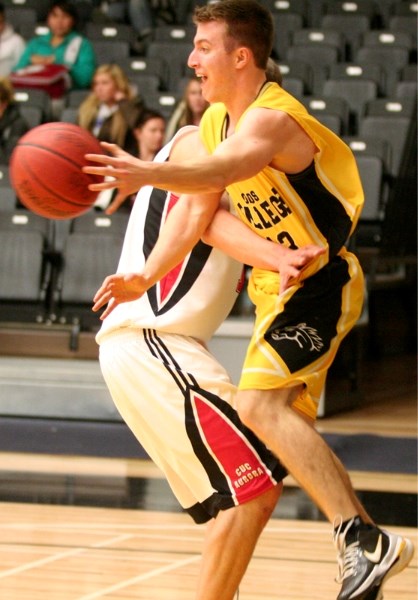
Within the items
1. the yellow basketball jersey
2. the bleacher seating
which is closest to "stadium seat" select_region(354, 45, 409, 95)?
the bleacher seating

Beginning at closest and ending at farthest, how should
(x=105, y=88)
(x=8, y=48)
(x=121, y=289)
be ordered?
(x=121, y=289)
(x=105, y=88)
(x=8, y=48)

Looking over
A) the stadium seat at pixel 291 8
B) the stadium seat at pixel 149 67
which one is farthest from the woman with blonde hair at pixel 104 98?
the stadium seat at pixel 291 8

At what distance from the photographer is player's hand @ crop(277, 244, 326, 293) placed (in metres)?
3.26

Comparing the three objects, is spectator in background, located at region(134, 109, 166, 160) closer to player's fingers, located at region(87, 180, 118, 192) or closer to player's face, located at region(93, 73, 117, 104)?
player's face, located at region(93, 73, 117, 104)

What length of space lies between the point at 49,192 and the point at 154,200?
0.55m

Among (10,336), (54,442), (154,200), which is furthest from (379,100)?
(154,200)

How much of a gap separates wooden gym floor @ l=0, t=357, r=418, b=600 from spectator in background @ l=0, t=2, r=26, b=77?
5.14 metres

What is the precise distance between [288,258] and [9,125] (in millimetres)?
6714

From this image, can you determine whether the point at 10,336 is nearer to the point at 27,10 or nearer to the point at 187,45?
the point at 187,45

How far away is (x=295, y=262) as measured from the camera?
326 cm

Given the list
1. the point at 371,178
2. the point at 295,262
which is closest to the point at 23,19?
the point at 371,178

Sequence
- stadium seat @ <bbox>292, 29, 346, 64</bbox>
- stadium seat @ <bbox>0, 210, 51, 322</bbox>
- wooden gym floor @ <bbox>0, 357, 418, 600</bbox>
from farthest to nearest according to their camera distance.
A: stadium seat @ <bbox>292, 29, 346, 64</bbox> → stadium seat @ <bbox>0, 210, 51, 322</bbox> → wooden gym floor @ <bbox>0, 357, 418, 600</bbox>

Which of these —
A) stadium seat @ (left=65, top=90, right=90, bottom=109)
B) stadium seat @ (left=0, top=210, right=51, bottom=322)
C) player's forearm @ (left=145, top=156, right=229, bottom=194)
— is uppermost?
player's forearm @ (left=145, top=156, right=229, bottom=194)

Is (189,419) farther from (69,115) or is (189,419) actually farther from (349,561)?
(69,115)
